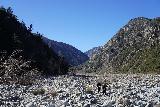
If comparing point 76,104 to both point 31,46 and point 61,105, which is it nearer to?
point 61,105

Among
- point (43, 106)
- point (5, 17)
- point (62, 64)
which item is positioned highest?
point (5, 17)

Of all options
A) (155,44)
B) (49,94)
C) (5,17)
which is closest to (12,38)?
(5,17)

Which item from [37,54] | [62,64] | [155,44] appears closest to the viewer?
[37,54]

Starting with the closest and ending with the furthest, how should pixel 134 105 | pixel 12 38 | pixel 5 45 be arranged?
1. pixel 134 105
2. pixel 5 45
3. pixel 12 38

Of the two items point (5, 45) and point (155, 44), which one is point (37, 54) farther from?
point (155, 44)

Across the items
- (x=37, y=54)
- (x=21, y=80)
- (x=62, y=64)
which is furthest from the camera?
(x=62, y=64)

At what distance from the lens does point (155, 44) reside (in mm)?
188000

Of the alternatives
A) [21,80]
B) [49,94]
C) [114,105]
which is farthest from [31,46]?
[114,105]

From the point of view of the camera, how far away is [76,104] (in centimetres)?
1650

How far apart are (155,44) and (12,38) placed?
112019 mm

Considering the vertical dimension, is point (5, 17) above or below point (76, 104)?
above

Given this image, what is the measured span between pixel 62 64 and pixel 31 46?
94.1ft

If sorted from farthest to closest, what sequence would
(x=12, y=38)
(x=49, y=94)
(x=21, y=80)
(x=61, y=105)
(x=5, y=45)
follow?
(x=12, y=38), (x=5, y=45), (x=21, y=80), (x=49, y=94), (x=61, y=105)

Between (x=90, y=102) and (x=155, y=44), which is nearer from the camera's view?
(x=90, y=102)
